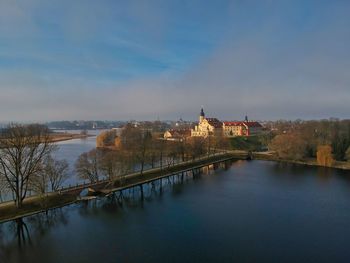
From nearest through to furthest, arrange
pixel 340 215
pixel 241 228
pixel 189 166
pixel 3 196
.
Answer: pixel 241 228 < pixel 340 215 < pixel 3 196 < pixel 189 166

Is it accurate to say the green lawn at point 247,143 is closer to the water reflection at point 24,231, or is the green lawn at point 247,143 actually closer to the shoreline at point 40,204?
the shoreline at point 40,204

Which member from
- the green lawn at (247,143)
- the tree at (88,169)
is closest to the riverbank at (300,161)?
the green lawn at (247,143)

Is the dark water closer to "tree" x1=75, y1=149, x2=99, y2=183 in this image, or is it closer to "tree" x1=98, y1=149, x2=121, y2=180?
"tree" x1=98, y1=149, x2=121, y2=180

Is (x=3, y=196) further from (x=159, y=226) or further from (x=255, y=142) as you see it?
(x=255, y=142)

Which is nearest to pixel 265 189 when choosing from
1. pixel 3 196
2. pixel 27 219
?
pixel 27 219

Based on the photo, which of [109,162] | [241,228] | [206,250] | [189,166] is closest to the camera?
[206,250]

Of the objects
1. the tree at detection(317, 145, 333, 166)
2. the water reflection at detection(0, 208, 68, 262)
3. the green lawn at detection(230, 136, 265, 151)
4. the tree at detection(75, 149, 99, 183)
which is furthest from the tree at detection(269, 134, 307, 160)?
the water reflection at detection(0, 208, 68, 262)

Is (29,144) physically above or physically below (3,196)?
above
